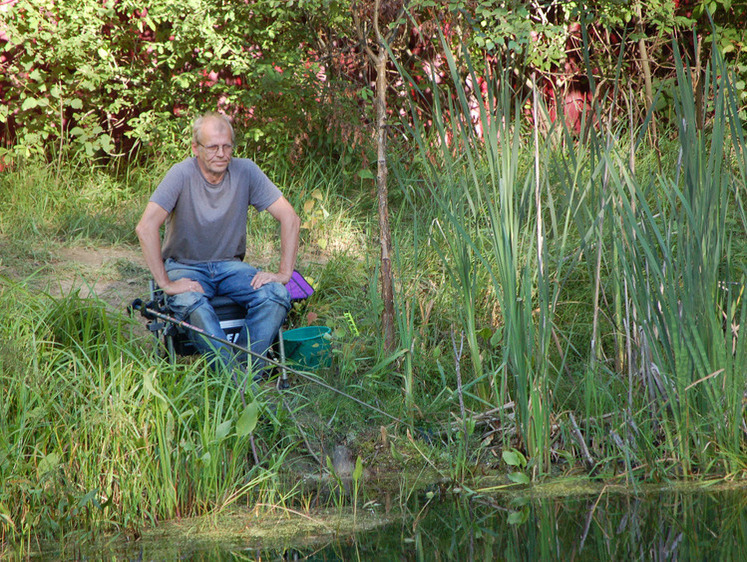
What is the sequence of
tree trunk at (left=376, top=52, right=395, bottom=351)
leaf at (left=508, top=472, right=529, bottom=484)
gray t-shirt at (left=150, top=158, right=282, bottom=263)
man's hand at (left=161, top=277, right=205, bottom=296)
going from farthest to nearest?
gray t-shirt at (left=150, top=158, right=282, bottom=263) < man's hand at (left=161, top=277, right=205, bottom=296) < tree trunk at (left=376, top=52, right=395, bottom=351) < leaf at (left=508, top=472, right=529, bottom=484)

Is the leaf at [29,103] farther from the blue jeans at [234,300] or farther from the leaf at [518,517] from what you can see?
the leaf at [518,517]

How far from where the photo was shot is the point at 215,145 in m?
4.10

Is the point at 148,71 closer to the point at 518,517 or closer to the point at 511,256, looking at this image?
the point at 511,256

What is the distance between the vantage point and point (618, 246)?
3.00 meters

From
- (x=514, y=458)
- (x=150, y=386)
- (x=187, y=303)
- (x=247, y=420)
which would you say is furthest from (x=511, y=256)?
(x=187, y=303)

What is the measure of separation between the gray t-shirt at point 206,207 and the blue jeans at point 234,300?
0.07m

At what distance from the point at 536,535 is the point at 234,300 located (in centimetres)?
191

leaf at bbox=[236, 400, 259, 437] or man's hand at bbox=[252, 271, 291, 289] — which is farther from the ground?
man's hand at bbox=[252, 271, 291, 289]

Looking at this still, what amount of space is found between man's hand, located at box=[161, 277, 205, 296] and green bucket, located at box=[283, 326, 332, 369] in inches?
18.4

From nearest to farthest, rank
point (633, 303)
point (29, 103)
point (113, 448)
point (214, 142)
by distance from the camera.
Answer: point (113, 448), point (633, 303), point (214, 142), point (29, 103)

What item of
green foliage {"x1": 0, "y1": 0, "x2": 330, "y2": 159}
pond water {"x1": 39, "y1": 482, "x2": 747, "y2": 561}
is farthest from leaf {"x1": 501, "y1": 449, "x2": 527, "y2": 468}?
green foliage {"x1": 0, "y1": 0, "x2": 330, "y2": 159}

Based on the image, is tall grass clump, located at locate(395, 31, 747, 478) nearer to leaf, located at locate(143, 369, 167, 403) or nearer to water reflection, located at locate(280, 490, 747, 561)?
water reflection, located at locate(280, 490, 747, 561)

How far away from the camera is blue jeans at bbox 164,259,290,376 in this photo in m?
3.81

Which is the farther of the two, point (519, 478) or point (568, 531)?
point (519, 478)
